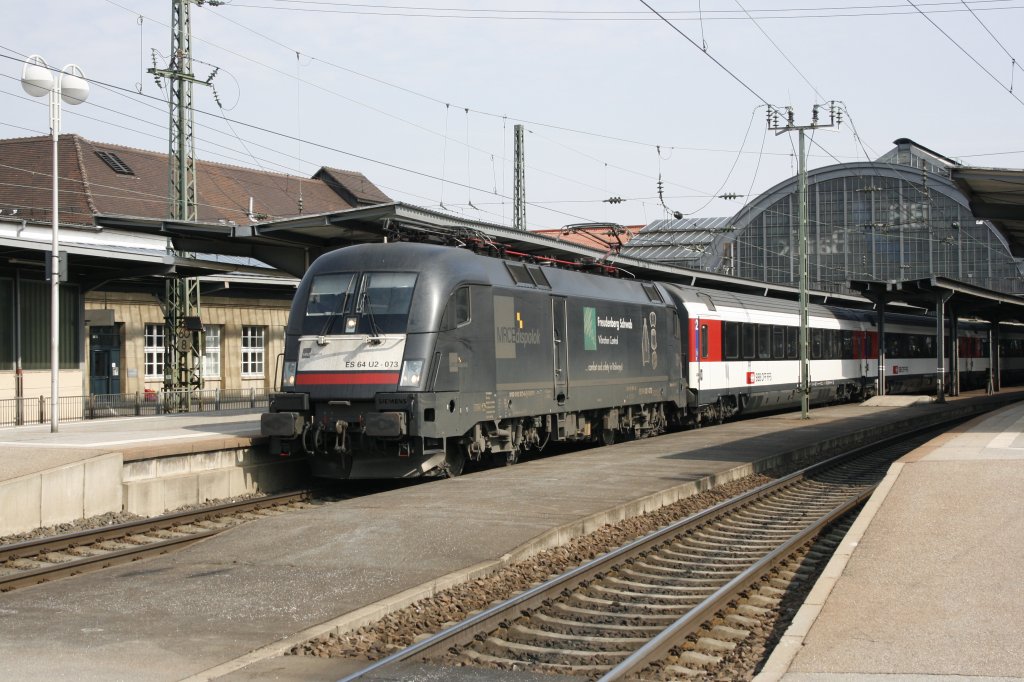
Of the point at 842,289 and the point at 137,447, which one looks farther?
the point at 842,289

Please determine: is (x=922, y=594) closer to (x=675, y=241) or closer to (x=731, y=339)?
(x=731, y=339)

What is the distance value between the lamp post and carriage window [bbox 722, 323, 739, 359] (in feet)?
53.1

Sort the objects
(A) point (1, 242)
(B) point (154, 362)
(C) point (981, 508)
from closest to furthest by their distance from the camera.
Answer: (C) point (981, 508) < (A) point (1, 242) < (B) point (154, 362)

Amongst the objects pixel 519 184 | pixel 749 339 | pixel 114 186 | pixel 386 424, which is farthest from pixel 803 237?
pixel 114 186

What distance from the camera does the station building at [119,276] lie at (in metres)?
23.6

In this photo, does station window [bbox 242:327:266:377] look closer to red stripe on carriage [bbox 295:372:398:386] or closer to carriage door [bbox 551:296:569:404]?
carriage door [bbox 551:296:569:404]

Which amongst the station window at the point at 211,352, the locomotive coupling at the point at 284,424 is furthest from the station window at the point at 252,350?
the locomotive coupling at the point at 284,424

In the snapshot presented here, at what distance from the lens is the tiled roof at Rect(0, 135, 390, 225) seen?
1735 inches

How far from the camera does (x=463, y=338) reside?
51.6 ft

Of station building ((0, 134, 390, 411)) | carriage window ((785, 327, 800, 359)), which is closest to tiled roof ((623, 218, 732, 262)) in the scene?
station building ((0, 134, 390, 411))

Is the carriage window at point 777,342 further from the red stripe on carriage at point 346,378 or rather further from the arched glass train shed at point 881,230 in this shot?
the arched glass train shed at point 881,230

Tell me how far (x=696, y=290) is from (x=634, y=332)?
5.89 m

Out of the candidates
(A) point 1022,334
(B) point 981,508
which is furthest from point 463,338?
(A) point 1022,334

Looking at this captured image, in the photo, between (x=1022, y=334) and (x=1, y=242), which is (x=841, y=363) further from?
(x=1022, y=334)
